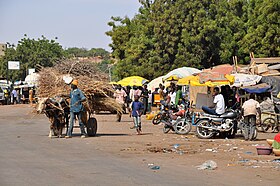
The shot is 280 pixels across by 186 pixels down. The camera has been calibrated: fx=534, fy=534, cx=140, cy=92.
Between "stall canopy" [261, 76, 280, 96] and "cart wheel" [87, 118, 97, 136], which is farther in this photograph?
"stall canopy" [261, 76, 280, 96]

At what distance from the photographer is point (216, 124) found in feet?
60.0

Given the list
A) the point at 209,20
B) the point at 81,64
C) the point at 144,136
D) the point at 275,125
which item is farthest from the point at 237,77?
the point at 209,20

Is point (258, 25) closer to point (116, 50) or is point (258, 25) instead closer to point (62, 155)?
point (116, 50)

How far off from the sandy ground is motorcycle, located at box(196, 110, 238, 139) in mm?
420

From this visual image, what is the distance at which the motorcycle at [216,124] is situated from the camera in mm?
18188

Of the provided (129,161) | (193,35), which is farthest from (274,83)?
(193,35)

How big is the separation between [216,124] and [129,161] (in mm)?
6441

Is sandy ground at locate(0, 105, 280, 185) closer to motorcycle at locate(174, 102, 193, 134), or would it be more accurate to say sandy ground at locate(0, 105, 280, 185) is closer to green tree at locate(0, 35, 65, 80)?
motorcycle at locate(174, 102, 193, 134)

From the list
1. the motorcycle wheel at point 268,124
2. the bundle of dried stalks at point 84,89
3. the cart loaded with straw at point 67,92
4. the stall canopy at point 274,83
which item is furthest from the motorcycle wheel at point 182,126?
the stall canopy at point 274,83

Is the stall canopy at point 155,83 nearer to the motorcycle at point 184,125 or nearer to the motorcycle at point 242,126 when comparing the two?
the motorcycle at point 184,125

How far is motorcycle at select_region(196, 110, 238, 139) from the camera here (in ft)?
59.7

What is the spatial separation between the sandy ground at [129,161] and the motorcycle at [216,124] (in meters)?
0.42

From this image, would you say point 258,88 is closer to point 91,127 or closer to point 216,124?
point 216,124

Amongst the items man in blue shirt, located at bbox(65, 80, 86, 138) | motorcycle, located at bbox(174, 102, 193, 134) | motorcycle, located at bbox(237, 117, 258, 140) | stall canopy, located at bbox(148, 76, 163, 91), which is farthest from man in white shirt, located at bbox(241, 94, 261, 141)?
stall canopy, located at bbox(148, 76, 163, 91)
